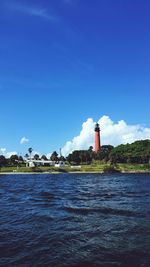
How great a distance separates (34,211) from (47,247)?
1626 cm

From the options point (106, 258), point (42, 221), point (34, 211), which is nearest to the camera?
point (106, 258)

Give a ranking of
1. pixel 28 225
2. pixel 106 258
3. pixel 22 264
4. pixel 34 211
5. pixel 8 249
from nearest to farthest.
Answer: pixel 22 264
pixel 106 258
pixel 8 249
pixel 28 225
pixel 34 211

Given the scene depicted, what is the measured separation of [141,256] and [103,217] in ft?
43.1

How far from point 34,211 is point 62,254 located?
58.9 feet

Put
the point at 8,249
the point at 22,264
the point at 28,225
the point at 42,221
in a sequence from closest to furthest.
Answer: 1. the point at 22,264
2. the point at 8,249
3. the point at 28,225
4. the point at 42,221

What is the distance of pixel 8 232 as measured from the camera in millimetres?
25750

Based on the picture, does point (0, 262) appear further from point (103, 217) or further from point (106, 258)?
point (103, 217)

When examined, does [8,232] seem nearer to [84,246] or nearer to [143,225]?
[84,246]

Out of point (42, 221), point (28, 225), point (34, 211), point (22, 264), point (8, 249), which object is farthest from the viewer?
point (34, 211)

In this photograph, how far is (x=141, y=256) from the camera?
18703mm

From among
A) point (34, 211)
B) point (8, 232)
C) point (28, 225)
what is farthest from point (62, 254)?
point (34, 211)

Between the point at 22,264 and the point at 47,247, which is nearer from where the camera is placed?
the point at 22,264

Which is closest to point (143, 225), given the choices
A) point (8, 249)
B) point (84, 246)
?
point (84, 246)

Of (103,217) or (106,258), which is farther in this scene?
(103,217)
